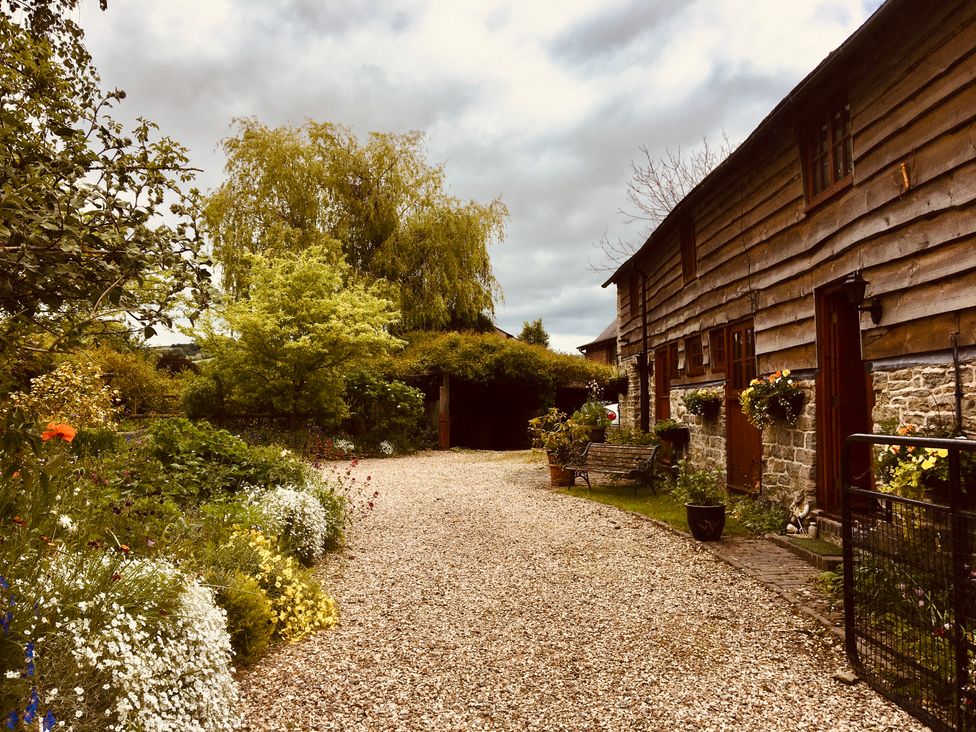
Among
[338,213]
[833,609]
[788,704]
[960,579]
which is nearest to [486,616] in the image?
[788,704]

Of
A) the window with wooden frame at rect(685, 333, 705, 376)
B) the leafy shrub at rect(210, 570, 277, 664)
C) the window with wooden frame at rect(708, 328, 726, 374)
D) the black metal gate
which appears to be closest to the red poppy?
the leafy shrub at rect(210, 570, 277, 664)

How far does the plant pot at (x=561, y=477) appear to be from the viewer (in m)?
11.2

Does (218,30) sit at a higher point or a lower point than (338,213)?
lower

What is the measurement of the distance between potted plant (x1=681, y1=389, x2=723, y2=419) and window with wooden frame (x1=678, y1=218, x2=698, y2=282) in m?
2.12

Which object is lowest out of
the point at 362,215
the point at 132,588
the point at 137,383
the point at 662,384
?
the point at 132,588

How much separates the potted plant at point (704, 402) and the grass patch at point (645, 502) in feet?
4.56

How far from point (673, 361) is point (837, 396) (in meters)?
5.50

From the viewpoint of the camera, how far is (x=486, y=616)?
4.79 metres

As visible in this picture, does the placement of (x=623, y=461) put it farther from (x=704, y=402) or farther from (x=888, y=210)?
(x=888, y=210)

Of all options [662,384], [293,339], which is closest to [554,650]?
[662,384]

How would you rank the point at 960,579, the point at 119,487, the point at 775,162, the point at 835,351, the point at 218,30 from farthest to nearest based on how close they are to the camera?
1. the point at 775,162
2. the point at 835,351
3. the point at 119,487
4. the point at 218,30
5. the point at 960,579

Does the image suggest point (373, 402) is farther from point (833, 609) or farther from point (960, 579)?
point (960, 579)

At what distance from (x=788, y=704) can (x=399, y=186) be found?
2156 centimetres

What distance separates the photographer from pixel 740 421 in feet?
29.3
